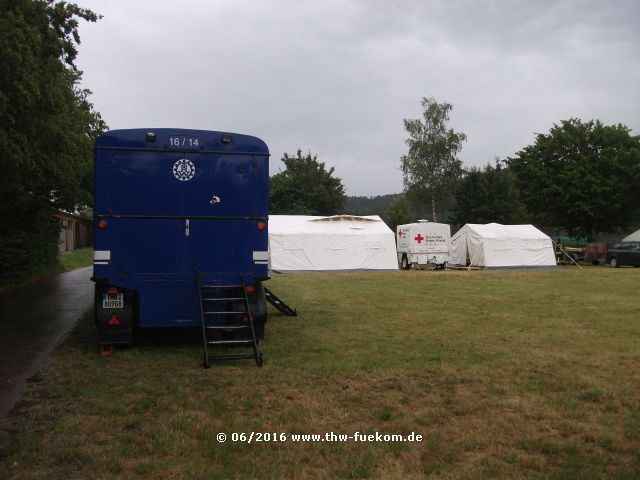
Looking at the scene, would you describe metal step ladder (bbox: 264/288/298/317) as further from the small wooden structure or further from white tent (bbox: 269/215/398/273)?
the small wooden structure

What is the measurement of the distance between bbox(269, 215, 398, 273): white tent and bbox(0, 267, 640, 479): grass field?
18260 mm

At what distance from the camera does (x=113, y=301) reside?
8.23 meters

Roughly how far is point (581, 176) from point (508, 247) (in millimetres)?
12938

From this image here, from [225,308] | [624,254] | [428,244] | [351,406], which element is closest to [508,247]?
[428,244]

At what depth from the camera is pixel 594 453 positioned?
4.38 m

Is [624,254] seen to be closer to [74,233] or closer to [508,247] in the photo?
[508,247]

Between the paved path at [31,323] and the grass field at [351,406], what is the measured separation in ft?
0.84

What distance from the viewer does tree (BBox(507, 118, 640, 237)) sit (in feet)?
132

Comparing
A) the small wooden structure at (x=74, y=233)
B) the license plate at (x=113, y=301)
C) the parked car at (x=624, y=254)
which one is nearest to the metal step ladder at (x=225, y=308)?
the license plate at (x=113, y=301)

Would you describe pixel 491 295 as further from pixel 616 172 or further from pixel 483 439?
pixel 616 172

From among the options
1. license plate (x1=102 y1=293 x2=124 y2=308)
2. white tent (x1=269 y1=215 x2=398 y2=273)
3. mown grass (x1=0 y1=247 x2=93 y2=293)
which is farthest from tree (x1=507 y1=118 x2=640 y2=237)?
license plate (x1=102 y1=293 x2=124 y2=308)

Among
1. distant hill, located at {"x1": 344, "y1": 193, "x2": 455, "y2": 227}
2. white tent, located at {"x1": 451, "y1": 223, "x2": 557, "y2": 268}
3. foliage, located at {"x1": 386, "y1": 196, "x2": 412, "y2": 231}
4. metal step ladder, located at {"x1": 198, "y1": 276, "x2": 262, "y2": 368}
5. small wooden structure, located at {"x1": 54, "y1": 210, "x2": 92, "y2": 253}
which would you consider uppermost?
distant hill, located at {"x1": 344, "y1": 193, "x2": 455, "y2": 227}

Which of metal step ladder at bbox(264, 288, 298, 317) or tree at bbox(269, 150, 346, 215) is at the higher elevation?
tree at bbox(269, 150, 346, 215)

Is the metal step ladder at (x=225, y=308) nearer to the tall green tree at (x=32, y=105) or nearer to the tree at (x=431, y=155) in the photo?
the tall green tree at (x=32, y=105)
